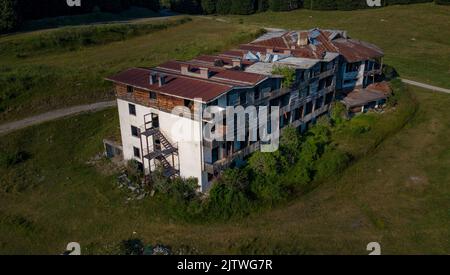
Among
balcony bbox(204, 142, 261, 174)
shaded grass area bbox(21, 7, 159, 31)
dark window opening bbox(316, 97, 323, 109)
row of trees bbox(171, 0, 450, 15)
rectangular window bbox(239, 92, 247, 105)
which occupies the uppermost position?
row of trees bbox(171, 0, 450, 15)

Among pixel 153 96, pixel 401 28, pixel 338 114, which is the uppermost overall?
pixel 401 28

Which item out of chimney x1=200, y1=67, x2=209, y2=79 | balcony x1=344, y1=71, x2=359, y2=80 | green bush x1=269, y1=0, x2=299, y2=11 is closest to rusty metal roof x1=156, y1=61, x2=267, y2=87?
chimney x1=200, y1=67, x2=209, y2=79

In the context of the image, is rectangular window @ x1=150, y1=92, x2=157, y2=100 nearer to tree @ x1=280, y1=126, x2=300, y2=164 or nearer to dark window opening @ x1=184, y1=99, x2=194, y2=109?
dark window opening @ x1=184, y1=99, x2=194, y2=109

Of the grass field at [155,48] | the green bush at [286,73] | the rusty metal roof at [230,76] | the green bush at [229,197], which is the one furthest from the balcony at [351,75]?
the green bush at [229,197]

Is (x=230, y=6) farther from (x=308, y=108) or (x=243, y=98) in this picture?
(x=243, y=98)

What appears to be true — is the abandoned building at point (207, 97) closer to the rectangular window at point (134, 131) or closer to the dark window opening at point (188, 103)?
the rectangular window at point (134, 131)

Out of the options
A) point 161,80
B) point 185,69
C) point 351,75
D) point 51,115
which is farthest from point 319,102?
point 51,115
